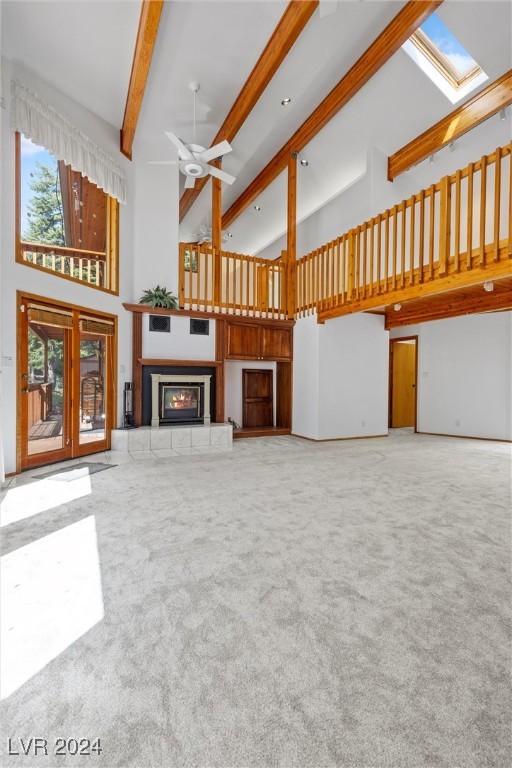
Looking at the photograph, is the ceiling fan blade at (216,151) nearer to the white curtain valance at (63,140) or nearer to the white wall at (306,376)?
the white curtain valance at (63,140)

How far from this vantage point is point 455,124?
5543mm

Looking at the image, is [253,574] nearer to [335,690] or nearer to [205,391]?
[335,690]

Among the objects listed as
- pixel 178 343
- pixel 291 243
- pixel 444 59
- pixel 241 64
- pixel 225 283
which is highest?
pixel 444 59

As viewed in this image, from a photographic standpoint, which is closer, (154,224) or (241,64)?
(241,64)

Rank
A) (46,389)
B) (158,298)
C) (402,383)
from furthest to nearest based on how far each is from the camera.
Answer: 1. (402,383)
2. (158,298)
3. (46,389)

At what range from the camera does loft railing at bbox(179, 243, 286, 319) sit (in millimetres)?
6281

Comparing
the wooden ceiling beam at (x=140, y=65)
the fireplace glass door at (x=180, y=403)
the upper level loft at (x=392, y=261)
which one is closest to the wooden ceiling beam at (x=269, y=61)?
→ the wooden ceiling beam at (x=140, y=65)

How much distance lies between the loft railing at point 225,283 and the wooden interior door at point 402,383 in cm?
371

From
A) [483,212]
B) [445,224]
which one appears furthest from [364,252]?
[483,212]

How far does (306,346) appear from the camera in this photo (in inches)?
265

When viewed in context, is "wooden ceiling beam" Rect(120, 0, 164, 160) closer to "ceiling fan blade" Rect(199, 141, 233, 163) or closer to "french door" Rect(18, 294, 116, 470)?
"ceiling fan blade" Rect(199, 141, 233, 163)

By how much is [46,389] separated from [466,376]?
7.57 meters

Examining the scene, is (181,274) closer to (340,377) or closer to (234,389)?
(234,389)

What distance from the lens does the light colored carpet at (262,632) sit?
107 centimetres
